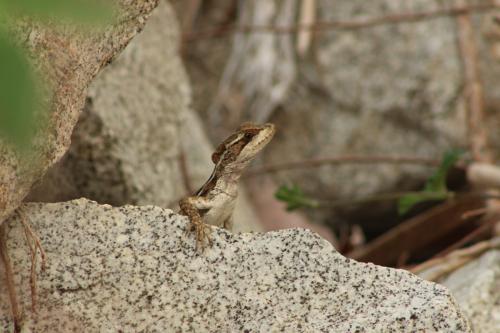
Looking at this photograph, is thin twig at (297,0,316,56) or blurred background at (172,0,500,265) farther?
thin twig at (297,0,316,56)

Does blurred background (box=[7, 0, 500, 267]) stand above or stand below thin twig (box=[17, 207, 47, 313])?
above

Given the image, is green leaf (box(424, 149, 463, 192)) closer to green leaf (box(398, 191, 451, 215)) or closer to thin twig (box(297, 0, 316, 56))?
green leaf (box(398, 191, 451, 215))

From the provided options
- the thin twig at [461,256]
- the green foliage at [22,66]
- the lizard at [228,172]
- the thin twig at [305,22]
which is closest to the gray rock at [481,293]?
the thin twig at [461,256]

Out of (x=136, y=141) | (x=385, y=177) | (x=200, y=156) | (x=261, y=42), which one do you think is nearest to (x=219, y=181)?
(x=136, y=141)

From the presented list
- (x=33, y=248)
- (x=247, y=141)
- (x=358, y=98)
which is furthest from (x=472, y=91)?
(x=33, y=248)

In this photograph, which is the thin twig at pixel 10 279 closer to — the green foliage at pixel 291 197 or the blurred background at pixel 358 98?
the green foliage at pixel 291 197

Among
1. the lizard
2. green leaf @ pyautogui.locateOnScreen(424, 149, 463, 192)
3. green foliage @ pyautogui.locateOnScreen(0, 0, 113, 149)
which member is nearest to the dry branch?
green leaf @ pyautogui.locateOnScreen(424, 149, 463, 192)

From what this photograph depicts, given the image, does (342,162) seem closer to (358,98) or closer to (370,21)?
(358,98)
